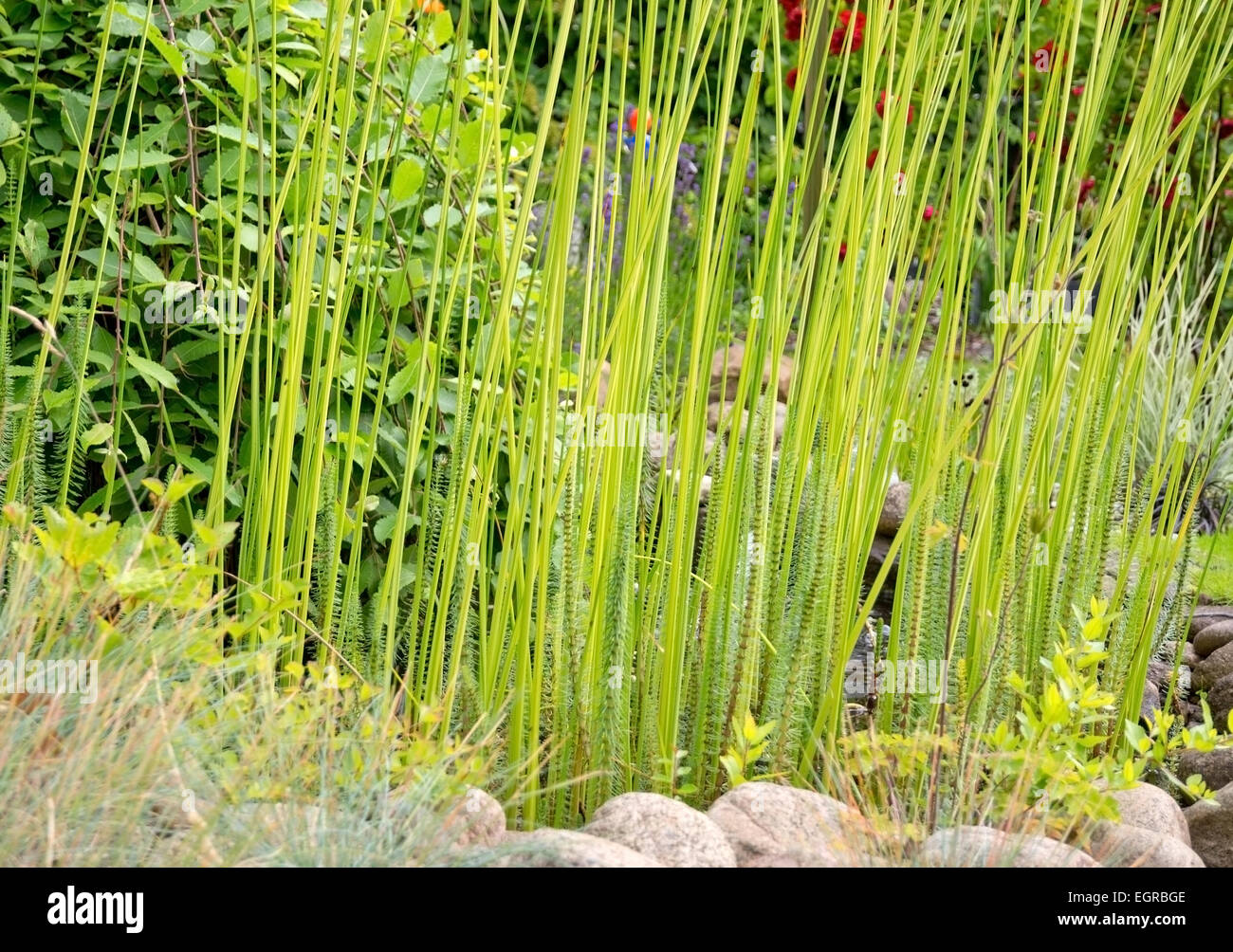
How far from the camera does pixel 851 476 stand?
175 cm

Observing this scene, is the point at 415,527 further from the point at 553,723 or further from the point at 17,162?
the point at 17,162

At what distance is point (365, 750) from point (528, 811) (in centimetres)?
29

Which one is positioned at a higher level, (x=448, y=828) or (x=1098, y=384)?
(x=1098, y=384)

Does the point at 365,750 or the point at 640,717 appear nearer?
the point at 365,750

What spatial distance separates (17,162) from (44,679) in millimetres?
871

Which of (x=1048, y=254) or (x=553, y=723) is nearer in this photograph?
(x=553, y=723)

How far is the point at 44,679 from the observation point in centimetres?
124

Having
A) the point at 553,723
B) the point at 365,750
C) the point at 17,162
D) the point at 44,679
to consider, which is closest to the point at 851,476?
the point at 553,723

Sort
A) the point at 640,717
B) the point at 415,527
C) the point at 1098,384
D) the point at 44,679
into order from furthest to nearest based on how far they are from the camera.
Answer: the point at 415,527
the point at 1098,384
the point at 640,717
the point at 44,679
